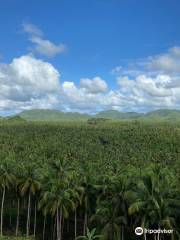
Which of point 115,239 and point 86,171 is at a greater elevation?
point 86,171

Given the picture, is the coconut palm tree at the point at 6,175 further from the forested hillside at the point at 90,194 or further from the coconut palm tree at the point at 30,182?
the coconut palm tree at the point at 30,182

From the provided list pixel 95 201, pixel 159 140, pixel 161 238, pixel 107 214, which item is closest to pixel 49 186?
pixel 95 201

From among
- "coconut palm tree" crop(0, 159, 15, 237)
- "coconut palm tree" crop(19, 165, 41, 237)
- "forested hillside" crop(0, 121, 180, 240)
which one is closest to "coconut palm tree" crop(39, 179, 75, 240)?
"forested hillside" crop(0, 121, 180, 240)

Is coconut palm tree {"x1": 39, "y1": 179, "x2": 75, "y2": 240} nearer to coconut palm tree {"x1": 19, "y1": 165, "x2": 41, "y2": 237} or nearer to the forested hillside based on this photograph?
the forested hillside

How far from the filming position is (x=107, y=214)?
198 feet

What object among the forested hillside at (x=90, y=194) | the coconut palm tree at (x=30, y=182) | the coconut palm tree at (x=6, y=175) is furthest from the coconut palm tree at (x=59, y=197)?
the coconut palm tree at (x=6, y=175)

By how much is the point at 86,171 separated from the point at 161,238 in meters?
22.8

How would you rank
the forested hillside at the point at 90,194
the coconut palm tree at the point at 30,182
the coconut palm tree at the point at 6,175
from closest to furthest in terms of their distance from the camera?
the forested hillside at the point at 90,194 < the coconut palm tree at the point at 30,182 < the coconut palm tree at the point at 6,175

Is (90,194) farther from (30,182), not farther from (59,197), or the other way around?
(30,182)

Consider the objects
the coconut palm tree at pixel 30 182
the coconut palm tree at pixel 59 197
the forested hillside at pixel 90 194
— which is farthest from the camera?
the coconut palm tree at pixel 30 182

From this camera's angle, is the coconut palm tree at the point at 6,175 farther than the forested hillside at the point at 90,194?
Yes

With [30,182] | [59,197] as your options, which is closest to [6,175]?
[30,182]

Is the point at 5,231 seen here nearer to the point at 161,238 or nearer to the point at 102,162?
the point at 161,238

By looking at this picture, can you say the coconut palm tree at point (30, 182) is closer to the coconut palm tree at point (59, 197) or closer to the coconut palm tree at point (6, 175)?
the coconut palm tree at point (6, 175)
